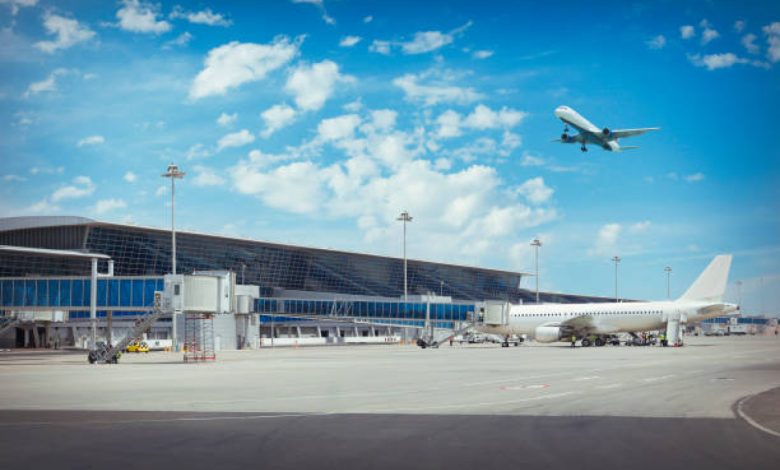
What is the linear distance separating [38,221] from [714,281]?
3836 inches

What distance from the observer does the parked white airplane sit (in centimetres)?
7700

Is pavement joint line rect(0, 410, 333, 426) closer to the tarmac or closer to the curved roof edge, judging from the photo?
the tarmac

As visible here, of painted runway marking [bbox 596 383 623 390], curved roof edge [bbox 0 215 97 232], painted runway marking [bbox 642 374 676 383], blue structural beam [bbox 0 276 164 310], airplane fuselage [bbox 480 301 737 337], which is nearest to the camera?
painted runway marking [bbox 596 383 623 390]

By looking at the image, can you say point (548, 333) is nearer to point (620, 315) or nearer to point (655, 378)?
point (620, 315)

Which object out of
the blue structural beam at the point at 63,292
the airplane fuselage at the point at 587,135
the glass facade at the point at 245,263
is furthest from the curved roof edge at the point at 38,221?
the airplane fuselage at the point at 587,135

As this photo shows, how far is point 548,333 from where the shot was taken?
8269 centimetres

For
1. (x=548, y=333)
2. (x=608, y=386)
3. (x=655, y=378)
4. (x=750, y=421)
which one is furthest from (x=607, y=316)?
(x=750, y=421)

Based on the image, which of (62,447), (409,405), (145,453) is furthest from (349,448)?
(409,405)

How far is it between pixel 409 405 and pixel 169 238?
114911mm

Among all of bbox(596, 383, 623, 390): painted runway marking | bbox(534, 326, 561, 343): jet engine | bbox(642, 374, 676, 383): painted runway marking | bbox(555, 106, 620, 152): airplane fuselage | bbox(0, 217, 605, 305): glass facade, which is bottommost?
bbox(534, 326, 561, 343): jet engine

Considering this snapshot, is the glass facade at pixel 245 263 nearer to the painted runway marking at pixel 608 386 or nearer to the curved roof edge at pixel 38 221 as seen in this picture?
the curved roof edge at pixel 38 221

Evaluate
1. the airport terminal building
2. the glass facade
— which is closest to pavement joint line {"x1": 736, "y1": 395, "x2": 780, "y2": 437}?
the airport terminal building

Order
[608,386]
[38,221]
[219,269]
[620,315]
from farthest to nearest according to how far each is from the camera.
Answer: [219,269] → [38,221] → [620,315] → [608,386]

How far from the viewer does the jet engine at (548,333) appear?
3243 inches
